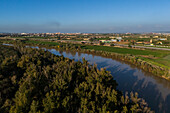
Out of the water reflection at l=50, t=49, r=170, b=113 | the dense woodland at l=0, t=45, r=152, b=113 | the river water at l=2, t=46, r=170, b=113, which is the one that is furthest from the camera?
the water reflection at l=50, t=49, r=170, b=113

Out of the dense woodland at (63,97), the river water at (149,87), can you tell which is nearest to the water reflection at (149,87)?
the river water at (149,87)

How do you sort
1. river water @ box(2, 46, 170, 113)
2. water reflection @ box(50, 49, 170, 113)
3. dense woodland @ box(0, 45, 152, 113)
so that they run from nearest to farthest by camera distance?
dense woodland @ box(0, 45, 152, 113) → river water @ box(2, 46, 170, 113) → water reflection @ box(50, 49, 170, 113)

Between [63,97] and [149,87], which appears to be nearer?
[63,97]

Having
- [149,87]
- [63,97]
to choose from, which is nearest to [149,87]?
[149,87]

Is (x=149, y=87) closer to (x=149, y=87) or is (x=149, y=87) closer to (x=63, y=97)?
(x=149, y=87)

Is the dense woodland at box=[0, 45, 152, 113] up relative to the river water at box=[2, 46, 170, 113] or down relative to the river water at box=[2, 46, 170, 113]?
up

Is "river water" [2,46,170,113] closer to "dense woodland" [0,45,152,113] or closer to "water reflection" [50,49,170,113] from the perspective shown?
"water reflection" [50,49,170,113]

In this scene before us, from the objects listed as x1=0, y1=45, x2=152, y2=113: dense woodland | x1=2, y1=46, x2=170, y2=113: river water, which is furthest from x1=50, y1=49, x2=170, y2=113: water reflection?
x1=0, y1=45, x2=152, y2=113: dense woodland

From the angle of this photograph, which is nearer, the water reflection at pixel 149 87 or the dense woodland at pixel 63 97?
the dense woodland at pixel 63 97

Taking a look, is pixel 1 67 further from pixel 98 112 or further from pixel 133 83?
pixel 133 83

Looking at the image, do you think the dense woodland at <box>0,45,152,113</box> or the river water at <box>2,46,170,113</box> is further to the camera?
the river water at <box>2,46,170,113</box>

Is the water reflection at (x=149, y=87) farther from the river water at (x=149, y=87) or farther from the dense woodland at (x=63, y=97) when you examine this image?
the dense woodland at (x=63, y=97)

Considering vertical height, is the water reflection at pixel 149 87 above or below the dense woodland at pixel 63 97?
below
